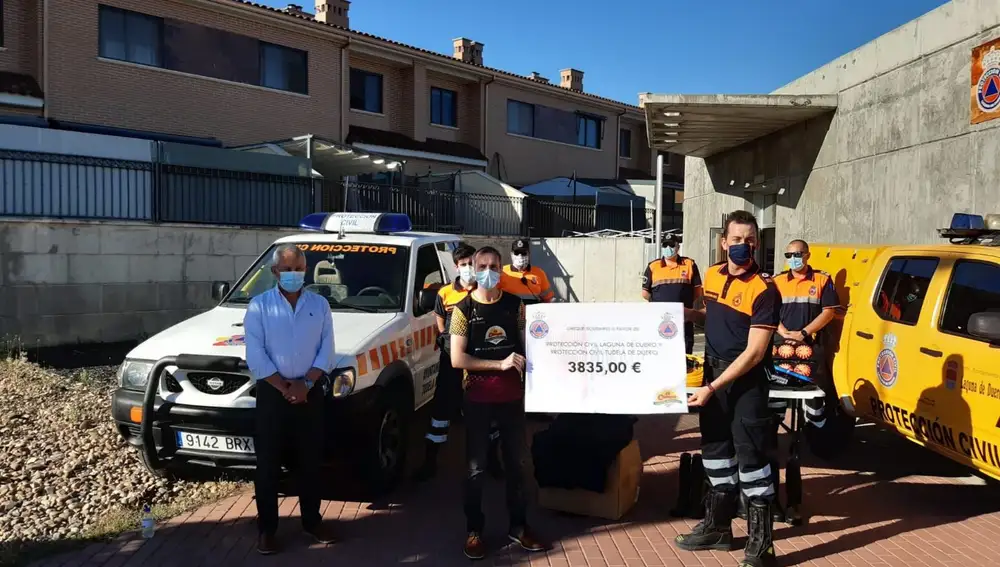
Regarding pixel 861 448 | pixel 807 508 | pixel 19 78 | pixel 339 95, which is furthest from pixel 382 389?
pixel 339 95

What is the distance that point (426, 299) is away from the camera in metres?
5.96

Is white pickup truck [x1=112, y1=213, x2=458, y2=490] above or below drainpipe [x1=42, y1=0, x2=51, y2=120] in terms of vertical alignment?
below

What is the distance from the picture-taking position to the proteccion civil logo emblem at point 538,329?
4.39m

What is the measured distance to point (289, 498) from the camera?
17.5 feet

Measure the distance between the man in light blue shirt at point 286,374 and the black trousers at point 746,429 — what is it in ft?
7.71

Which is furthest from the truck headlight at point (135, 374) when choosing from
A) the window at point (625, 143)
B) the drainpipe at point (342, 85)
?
the window at point (625, 143)

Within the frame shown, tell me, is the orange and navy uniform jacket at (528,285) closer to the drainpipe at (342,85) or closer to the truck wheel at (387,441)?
the truck wheel at (387,441)

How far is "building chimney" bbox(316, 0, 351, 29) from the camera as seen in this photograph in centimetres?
Answer: 2259

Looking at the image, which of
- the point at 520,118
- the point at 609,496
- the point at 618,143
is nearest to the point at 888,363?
the point at 609,496

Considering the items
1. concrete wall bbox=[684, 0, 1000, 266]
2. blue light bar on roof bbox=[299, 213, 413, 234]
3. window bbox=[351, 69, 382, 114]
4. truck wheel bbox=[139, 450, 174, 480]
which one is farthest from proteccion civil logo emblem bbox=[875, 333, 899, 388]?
window bbox=[351, 69, 382, 114]

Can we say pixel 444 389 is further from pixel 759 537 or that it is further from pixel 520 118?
pixel 520 118

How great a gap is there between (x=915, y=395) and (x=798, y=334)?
1.17 metres

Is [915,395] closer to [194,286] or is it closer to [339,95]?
[194,286]

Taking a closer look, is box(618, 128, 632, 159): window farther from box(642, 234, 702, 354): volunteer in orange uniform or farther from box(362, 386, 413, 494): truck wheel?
box(362, 386, 413, 494): truck wheel
